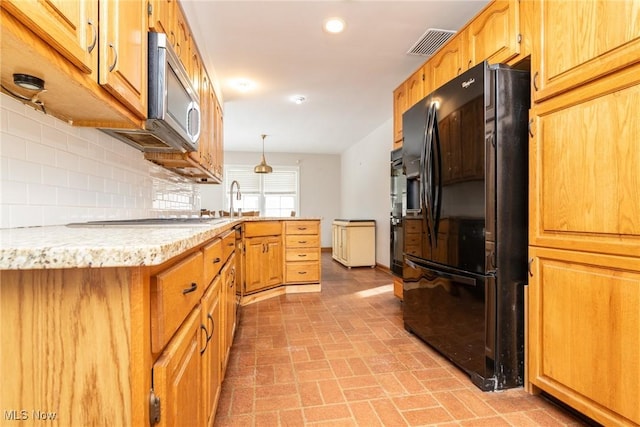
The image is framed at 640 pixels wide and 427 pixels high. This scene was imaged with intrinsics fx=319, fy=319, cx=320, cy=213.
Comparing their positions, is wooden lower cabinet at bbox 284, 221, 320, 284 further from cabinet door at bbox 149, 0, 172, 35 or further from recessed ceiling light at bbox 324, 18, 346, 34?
cabinet door at bbox 149, 0, 172, 35

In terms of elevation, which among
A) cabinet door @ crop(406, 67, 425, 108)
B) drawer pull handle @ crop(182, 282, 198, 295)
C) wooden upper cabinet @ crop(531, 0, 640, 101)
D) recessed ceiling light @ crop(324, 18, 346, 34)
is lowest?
drawer pull handle @ crop(182, 282, 198, 295)

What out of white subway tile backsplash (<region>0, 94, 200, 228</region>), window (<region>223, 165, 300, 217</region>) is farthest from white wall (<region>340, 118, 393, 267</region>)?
white subway tile backsplash (<region>0, 94, 200, 228</region>)

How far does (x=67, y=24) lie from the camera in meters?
0.84

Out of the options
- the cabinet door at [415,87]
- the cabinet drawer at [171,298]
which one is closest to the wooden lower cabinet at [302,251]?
the cabinet door at [415,87]

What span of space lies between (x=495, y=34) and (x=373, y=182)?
408cm

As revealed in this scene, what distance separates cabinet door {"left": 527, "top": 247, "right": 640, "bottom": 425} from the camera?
1231 millimetres

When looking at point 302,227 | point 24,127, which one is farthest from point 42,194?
point 302,227

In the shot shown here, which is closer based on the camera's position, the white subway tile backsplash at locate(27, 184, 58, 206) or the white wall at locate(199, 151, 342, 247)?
the white subway tile backsplash at locate(27, 184, 58, 206)

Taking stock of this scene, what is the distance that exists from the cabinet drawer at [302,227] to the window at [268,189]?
4.04 meters

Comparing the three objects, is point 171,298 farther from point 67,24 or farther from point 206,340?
point 67,24

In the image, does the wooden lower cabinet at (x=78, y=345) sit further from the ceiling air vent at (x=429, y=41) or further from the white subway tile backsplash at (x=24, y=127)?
the ceiling air vent at (x=429, y=41)

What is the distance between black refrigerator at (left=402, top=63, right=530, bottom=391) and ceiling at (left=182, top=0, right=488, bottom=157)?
2.93ft

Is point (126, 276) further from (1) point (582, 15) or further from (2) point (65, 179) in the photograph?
(1) point (582, 15)

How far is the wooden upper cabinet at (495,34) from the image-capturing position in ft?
5.77
